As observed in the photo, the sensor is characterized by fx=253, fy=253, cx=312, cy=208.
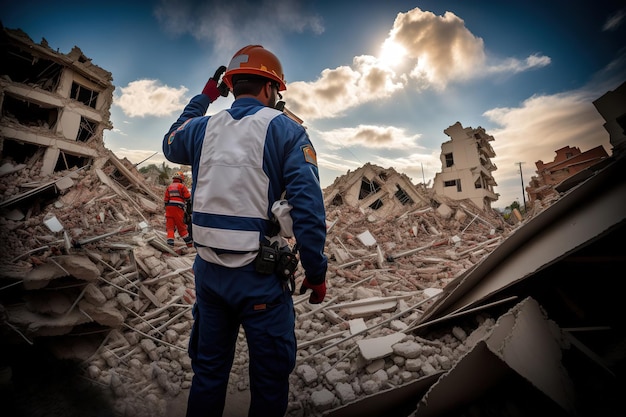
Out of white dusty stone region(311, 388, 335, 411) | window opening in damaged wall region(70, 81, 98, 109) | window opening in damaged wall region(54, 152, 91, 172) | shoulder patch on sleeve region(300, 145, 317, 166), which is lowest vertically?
white dusty stone region(311, 388, 335, 411)

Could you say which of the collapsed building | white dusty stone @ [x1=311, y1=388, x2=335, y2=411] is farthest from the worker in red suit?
white dusty stone @ [x1=311, y1=388, x2=335, y2=411]

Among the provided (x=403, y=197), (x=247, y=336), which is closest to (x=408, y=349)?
(x=247, y=336)

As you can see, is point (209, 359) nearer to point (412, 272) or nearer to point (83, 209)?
point (412, 272)

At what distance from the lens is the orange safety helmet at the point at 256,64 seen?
2.07 meters

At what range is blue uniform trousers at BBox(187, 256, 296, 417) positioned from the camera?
168cm

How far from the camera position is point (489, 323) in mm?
2385

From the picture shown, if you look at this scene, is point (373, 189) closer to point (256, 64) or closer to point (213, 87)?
point (213, 87)

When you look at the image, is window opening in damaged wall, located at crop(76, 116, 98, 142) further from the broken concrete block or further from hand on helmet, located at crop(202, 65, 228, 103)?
the broken concrete block

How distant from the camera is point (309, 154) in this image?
1.85 meters

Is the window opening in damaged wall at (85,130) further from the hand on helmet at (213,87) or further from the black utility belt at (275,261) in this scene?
the black utility belt at (275,261)

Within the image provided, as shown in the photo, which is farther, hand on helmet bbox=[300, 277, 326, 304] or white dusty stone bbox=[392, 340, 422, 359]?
white dusty stone bbox=[392, 340, 422, 359]

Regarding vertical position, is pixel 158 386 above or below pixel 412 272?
below

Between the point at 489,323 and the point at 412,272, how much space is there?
4.95m

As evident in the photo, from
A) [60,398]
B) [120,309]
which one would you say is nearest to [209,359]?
[60,398]
